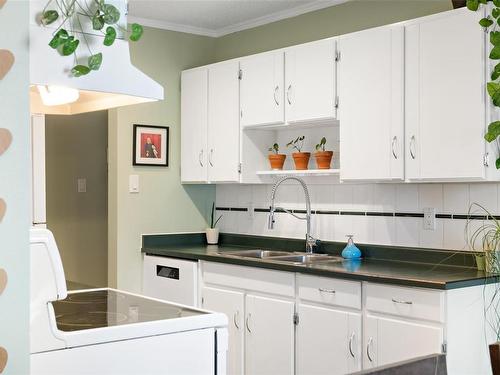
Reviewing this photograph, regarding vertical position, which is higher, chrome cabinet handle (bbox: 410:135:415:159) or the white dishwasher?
chrome cabinet handle (bbox: 410:135:415:159)

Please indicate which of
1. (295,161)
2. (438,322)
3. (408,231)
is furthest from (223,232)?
(438,322)

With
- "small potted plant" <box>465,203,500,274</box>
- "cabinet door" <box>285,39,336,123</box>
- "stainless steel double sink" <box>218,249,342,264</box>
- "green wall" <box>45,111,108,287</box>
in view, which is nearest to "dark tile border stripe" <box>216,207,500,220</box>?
"small potted plant" <box>465,203,500,274</box>

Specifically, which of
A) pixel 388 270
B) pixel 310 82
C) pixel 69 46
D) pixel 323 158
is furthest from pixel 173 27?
pixel 69 46

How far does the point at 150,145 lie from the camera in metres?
5.05

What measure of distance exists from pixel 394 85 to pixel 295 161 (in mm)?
995

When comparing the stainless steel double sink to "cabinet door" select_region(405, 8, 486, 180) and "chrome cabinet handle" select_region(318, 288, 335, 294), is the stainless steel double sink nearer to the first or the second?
"chrome cabinet handle" select_region(318, 288, 335, 294)

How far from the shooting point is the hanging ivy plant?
1829 millimetres

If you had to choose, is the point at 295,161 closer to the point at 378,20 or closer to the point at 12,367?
the point at 378,20

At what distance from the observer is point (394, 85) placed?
147 inches

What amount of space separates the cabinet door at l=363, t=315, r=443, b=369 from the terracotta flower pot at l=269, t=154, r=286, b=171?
1473mm

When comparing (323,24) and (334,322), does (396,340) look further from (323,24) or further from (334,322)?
(323,24)

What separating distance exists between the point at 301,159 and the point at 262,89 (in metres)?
0.50

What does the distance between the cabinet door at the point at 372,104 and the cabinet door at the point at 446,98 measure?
6cm

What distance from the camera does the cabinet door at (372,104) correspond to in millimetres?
3727
